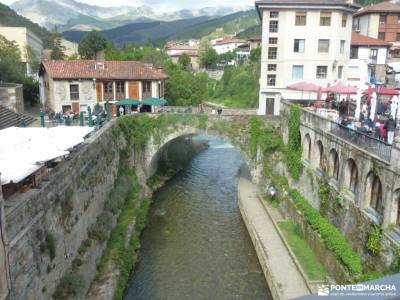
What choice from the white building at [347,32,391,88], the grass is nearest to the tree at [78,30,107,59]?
the white building at [347,32,391,88]

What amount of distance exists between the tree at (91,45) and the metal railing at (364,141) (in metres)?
52.8

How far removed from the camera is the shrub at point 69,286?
14658 millimetres

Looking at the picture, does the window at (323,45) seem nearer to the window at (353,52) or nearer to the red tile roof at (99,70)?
the window at (353,52)

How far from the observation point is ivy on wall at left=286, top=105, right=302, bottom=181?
27.0m

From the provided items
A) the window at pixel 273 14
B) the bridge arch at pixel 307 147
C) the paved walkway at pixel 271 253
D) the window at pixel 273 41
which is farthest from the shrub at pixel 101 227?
the window at pixel 273 14

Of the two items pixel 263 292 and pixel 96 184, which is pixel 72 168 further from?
pixel 263 292

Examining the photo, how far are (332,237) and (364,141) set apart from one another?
4.78 metres

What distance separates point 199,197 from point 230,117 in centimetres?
672

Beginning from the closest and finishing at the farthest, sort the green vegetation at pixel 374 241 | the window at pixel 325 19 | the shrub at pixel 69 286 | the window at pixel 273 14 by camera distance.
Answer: the shrub at pixel 69 286
the green vegetation at pixel 374 241
the window at pixel 325 19
the window at pixel 273 14

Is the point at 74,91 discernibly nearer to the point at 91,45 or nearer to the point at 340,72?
the point at 340,72

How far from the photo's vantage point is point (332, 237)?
19.2 metres

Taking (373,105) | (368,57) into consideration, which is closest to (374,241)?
(373,105)

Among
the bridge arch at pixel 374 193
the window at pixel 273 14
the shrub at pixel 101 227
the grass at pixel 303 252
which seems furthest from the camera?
the window at pixel 273 14

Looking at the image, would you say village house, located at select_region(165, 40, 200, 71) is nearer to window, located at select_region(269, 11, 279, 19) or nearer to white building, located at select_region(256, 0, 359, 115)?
white building, located at select_region(256, 0, 359, 115)
